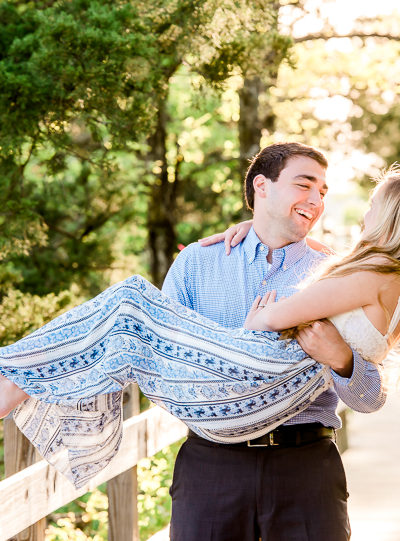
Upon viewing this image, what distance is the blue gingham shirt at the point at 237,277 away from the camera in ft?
10.3

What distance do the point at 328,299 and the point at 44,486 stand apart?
125 centimetres

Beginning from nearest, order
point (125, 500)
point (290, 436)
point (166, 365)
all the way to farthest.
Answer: point (166, 365)
point (290, 436)
point (125, 500)

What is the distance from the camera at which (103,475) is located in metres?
→ 3.74

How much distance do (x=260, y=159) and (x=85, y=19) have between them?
2.21 meters

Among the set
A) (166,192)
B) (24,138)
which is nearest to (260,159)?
(24,138)

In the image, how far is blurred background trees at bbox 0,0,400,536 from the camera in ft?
16.1

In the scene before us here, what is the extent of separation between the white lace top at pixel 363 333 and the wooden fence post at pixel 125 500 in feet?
4.77

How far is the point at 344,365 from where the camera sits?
108 inches

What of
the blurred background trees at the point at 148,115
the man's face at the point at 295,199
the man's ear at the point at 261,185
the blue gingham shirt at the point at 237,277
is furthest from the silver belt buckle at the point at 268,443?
the blurred background trees at the point at 148,115

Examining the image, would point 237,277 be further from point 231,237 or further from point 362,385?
point 362,385

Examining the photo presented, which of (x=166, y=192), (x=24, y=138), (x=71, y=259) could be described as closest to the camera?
(x=24, y=138)

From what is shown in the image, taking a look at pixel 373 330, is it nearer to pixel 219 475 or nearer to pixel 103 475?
pixel 219 475

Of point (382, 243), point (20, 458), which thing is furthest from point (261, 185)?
point (20, 458)

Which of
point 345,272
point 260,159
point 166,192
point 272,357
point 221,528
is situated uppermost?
point 166,192
